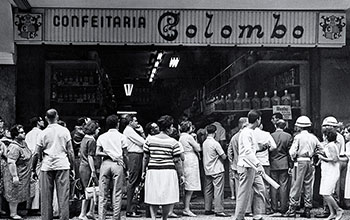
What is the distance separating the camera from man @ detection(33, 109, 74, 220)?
11172 mm

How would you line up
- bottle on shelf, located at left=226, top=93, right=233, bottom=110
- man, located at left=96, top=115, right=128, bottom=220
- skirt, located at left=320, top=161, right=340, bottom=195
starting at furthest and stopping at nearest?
bottle on shelf, located at left=226, top=93, right=233, bottom=110 → skirt, located at left=320, top=161, right=340, bottom=195 → man, located at left=96, top=115, right=128, bottom=220

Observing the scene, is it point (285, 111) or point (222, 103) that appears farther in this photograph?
point (222, 103)

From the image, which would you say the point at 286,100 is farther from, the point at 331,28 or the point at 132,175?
the point at 132,175

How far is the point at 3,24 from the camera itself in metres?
14.9

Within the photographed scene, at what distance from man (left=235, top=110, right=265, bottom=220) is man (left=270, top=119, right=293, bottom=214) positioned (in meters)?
1.64

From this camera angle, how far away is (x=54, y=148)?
36.7ft

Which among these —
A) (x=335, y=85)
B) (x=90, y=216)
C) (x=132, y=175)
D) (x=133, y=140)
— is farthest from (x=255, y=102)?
(x=90, y=216)

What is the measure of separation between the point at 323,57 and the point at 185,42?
128 inches

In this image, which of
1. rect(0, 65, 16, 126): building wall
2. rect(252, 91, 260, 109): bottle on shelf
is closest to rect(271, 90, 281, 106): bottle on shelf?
rect(252, 91, 260, 109): bottle on shelf

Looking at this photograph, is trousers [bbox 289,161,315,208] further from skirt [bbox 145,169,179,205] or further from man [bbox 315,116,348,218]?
skirt [bbox 145,169,179,205]

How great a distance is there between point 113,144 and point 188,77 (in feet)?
29.7

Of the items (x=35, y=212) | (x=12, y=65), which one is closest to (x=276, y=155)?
(x=35, y=212)

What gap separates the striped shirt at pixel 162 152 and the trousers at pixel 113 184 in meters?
0.95

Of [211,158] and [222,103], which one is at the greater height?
[222,103]
